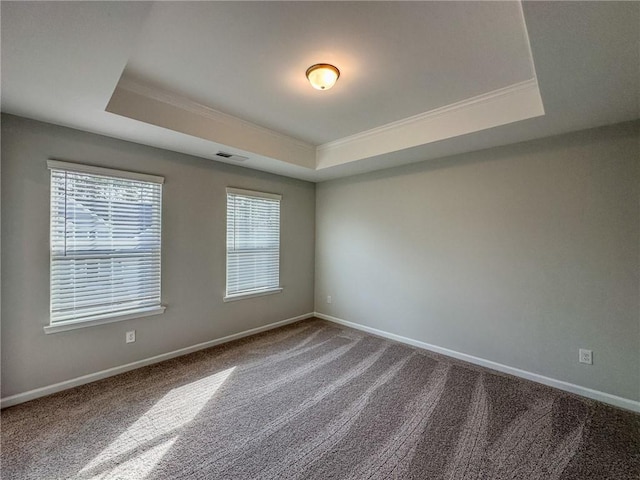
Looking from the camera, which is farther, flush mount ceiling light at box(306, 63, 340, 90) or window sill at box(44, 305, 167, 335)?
window sill at box(44, 305, 167, 335)

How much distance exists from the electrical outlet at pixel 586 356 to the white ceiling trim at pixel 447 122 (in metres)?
2.21

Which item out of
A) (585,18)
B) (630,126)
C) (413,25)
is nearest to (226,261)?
(413,25)

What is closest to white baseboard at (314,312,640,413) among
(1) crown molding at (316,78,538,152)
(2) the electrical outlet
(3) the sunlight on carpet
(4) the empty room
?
(4) the empty room

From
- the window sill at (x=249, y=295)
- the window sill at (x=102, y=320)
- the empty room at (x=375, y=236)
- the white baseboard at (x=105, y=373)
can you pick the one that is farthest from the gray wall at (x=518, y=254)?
the window sill at (x=102, y=320)

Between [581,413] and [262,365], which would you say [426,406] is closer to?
[581,413]

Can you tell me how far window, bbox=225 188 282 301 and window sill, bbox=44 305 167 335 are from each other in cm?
93

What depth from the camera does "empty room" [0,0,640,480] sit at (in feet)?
5.64

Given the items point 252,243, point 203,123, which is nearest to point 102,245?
point 203,123

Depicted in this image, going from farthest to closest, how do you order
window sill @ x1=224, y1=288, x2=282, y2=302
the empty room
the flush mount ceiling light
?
window sill @ x1=224, y1=288, x2=282, y2=302 < the flush mount ceiling light < the empty room

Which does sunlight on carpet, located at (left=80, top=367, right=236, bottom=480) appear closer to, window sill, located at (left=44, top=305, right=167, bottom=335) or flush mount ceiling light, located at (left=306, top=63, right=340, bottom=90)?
window sill, located at (left=44, top=305, right=167, bottom=335)

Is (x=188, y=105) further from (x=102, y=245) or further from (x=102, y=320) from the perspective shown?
(x=102, y=320)

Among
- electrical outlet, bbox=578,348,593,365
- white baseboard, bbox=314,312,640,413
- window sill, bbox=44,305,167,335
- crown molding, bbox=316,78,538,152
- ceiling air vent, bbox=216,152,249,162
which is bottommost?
white baseboard, bbox=314,312,640,413

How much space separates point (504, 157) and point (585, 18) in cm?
187

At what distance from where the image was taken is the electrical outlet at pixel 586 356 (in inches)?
102
